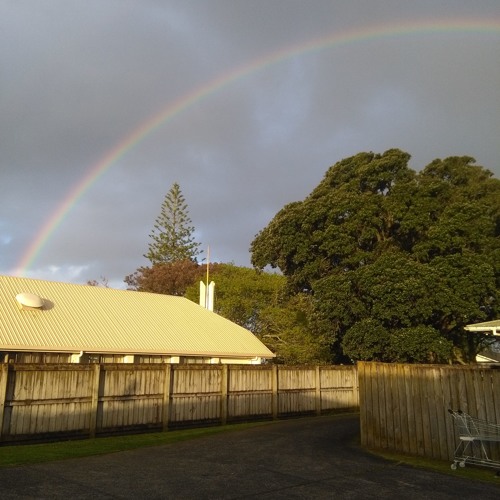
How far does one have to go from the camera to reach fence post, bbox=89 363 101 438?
15250 millimetres

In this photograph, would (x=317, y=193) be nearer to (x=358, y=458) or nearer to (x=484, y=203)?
(x=484, y=203)

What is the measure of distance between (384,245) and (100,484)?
2399 centimetres

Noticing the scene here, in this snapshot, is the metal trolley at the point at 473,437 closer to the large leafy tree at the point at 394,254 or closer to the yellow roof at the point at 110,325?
the large leafy tree at the point at 394,254

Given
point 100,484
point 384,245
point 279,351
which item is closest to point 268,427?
point 100,484

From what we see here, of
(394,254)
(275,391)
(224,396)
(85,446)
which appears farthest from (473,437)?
(394,254)

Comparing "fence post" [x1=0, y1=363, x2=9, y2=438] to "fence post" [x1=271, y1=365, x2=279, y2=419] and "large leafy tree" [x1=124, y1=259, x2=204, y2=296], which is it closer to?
"fence post" [x1=271, y1=365, x2=279, y2=419]

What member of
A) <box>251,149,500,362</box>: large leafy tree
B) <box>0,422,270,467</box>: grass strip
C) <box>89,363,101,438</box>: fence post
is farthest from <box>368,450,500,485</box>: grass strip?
<box>251,149,500,362</box>: large leafy tree

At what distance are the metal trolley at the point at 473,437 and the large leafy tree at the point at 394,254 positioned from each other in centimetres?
1405

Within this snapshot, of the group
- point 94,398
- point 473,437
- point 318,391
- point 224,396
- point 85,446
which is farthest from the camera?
point 318,391

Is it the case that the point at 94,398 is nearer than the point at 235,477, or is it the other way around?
the point at 235,477

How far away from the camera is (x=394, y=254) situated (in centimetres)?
2717

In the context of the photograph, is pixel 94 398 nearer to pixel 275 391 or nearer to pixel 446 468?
pixel 275 391

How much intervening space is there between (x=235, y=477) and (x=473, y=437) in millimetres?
4590

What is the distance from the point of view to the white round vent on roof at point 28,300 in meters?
24.0
